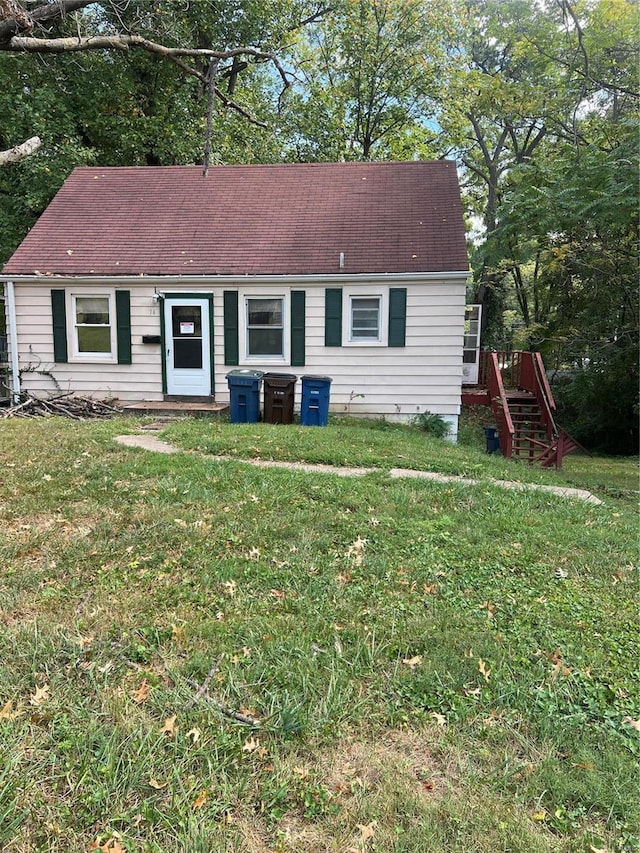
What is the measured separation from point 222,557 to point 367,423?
6953 millimetres

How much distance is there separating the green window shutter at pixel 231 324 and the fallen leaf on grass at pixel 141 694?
8.78m

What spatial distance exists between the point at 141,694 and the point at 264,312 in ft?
30.1

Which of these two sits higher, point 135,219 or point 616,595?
point 135,219

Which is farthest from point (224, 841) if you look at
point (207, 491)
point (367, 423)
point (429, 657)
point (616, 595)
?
point (367, 423)

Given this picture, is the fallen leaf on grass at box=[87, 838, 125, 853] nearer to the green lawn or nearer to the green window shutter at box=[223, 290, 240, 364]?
the green lawn

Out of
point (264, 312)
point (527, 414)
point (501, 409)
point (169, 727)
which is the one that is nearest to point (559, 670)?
point (169, 727)

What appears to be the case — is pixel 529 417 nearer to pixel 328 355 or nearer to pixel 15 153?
pixel 328 355

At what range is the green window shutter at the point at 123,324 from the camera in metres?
10.9

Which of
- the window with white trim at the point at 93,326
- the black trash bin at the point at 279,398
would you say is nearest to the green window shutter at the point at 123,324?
the window with white trim at the point at 93,326

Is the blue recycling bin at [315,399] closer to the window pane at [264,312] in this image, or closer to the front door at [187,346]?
the window pane at [264,312]

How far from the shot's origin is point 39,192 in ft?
48.2

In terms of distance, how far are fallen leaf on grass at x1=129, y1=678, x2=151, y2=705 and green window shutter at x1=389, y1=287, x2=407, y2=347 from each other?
8.78 m

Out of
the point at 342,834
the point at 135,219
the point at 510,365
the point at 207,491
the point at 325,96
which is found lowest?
the point at 342,834

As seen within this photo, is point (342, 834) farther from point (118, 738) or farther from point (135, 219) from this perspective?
point (135, 219)
